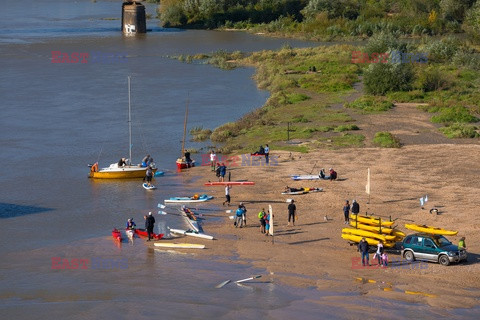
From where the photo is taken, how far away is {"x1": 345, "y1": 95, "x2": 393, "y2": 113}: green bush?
56.8m

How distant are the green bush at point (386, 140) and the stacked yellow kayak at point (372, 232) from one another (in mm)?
14592

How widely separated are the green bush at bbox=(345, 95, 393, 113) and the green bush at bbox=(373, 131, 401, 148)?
7596mm

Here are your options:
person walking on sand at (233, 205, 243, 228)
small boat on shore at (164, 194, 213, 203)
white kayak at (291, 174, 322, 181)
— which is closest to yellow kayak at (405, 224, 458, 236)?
person walking on sand at (233, 205, 243, 228)

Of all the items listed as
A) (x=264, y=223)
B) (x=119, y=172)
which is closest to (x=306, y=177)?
(x=264, y=223)

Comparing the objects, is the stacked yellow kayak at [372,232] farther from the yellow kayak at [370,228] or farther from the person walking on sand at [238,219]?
the person walking on sand at [238,219]

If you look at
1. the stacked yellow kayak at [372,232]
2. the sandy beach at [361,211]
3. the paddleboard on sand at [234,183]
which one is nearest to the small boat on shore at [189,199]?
the sandy beach at [361,211]

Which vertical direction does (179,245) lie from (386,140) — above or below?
below

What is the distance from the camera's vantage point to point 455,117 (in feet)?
175

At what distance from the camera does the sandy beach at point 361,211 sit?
28625mm

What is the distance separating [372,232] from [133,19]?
78954 mm

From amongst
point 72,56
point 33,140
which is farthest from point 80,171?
point 72,56

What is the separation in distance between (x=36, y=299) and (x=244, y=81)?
47.1 metres

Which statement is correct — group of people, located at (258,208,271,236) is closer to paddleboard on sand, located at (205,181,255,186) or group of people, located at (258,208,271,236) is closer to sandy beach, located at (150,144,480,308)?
sandy beach, located at (150,144,480,308)

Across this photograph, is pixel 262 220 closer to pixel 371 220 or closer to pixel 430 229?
pixel 371 220
